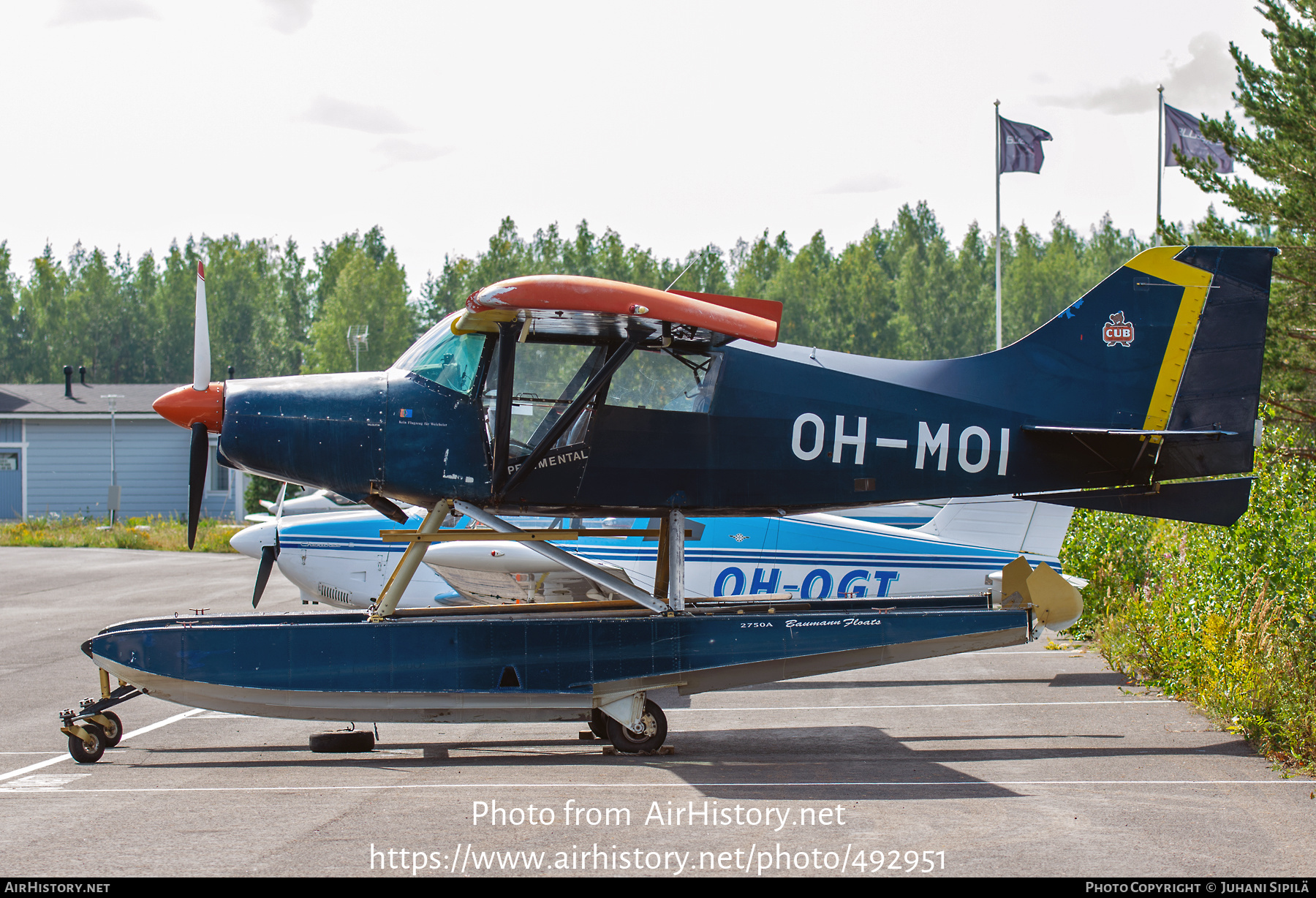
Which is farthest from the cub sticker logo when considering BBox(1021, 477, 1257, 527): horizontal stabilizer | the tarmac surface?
the tarmac surface

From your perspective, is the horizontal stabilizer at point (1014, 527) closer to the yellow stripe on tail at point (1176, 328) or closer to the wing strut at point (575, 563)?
the yellow stripe on tail at point (1176, 328)

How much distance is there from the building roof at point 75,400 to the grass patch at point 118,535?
18.3 ft

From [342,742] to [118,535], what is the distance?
26.8m

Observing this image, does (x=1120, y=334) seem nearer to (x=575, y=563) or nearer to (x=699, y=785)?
(x=575, y=563)

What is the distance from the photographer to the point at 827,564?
11.1 m

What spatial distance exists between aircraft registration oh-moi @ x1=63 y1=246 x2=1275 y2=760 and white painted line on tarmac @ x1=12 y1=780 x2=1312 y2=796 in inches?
36.5

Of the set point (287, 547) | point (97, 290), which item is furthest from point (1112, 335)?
point (97, 290)

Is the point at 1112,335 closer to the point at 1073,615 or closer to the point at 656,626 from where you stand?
the point at 1073,615

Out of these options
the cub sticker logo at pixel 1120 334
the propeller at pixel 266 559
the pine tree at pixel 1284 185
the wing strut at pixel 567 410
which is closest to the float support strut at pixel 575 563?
the wing strut at pixel 567 410

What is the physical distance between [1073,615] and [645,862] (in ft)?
14.9

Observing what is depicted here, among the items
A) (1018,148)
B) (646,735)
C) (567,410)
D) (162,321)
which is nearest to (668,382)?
(567,410)

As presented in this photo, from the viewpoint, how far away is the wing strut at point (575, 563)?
7781 millimetres

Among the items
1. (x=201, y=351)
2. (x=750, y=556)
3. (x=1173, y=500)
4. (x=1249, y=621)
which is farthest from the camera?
(x=750, y=556)

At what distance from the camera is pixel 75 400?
134 feet
